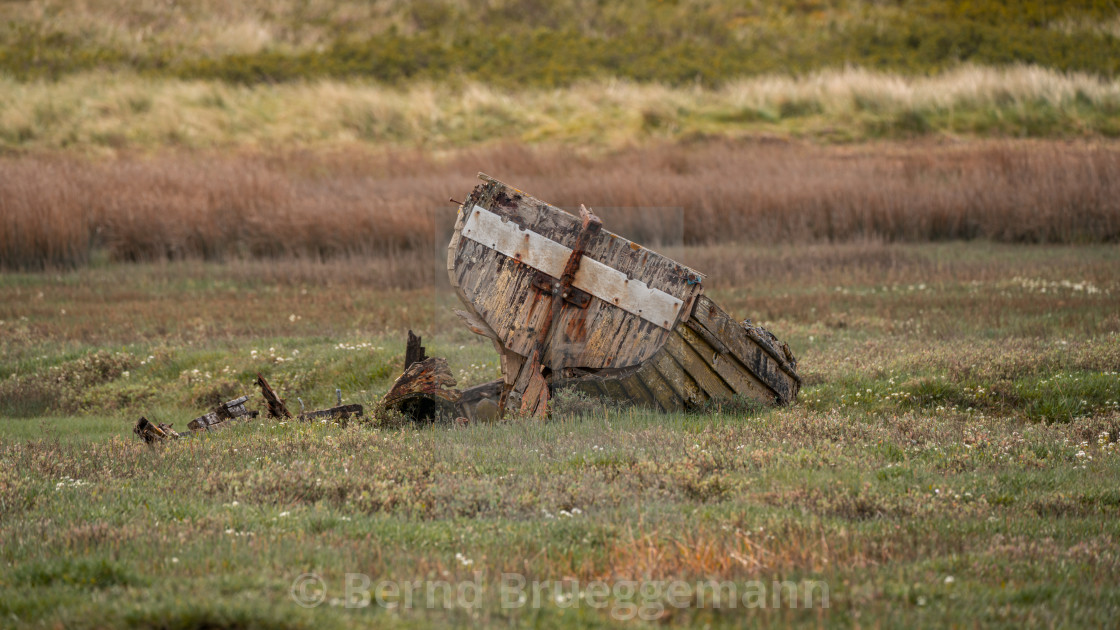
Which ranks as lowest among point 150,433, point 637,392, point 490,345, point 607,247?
point 490,345

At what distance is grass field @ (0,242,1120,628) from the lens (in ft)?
14.4

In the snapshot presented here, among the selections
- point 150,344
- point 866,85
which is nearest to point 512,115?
point 866,85

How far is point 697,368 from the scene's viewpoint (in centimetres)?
828

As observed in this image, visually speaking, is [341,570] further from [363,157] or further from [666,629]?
[363,157]

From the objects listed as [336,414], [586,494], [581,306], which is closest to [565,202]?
[336,414]

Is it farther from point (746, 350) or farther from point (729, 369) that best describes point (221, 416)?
point (746, 350)

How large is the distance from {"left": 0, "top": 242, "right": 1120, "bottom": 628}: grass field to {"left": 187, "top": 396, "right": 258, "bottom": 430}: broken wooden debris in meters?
0.44

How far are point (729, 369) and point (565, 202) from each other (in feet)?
52.6

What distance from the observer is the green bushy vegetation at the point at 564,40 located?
39500 mm

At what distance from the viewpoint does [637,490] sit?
618 centimetres

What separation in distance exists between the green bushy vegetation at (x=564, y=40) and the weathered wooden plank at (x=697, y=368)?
31297 mm

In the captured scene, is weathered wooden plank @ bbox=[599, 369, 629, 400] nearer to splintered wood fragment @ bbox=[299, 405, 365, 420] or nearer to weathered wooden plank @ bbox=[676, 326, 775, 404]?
weathered wooden plank @ bbox=[676, 326, 775, 404]

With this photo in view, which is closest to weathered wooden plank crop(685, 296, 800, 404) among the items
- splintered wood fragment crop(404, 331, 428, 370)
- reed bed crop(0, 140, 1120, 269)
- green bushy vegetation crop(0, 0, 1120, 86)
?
splintered wood fragment crop(404, 331, 428, 370)

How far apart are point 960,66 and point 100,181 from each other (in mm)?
31722
